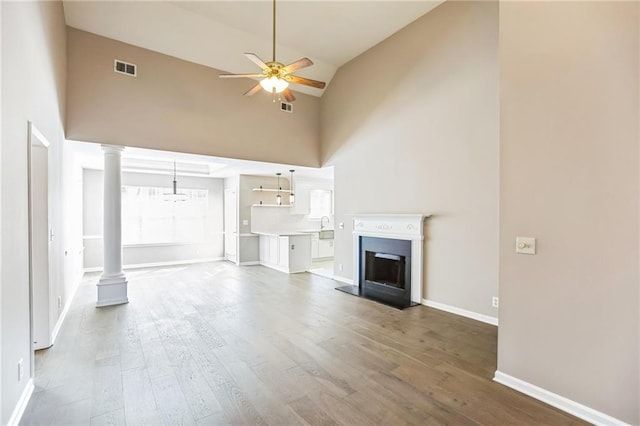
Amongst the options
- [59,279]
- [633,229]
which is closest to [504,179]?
[633,229]

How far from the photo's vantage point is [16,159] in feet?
6.95

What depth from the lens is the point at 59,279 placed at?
4035 mm

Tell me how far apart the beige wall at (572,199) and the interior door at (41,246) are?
14.8 feet

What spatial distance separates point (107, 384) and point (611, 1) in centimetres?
484

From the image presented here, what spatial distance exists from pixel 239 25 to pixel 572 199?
17.1 feet

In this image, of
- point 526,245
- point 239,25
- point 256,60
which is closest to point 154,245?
point 239,25

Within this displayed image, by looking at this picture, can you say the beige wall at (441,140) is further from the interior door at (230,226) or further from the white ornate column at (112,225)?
the white ornate column at (112,225)

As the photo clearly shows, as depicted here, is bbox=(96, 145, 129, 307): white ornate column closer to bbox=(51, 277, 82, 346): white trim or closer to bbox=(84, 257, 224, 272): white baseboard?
bbox=(51, 277, 82, 346): white trim

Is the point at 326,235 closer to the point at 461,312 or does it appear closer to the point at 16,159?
the point at 461,312

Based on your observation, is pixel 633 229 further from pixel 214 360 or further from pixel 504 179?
pixel 214 360

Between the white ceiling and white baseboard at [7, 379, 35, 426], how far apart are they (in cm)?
467

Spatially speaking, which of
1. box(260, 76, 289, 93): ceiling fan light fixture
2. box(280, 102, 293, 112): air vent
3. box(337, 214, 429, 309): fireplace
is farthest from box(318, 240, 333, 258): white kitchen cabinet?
box(260, 76, 289, 93): ceiling fan light fixture

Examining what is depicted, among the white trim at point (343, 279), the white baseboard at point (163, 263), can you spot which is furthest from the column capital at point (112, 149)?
the white trim at point (343, 279)

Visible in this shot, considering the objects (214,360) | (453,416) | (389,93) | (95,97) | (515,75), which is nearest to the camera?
(453,416)
